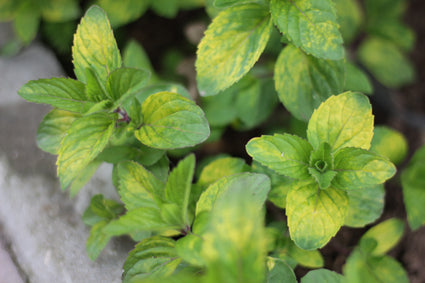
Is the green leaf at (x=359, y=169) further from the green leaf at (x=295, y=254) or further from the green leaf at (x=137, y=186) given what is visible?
the green leaf at (x=137, y=186)

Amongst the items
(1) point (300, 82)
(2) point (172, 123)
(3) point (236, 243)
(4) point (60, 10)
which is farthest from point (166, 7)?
(3) point (236, 243)

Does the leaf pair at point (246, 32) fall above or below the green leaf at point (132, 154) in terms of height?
above

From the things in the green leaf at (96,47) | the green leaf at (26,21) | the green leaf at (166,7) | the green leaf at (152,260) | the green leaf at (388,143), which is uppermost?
the green leaf at (96,47)

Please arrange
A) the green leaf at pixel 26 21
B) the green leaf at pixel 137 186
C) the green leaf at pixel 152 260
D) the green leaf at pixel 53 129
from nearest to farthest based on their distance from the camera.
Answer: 1. the green leaf at pixel 152 260
2. the green leaf at pixel 137 186
3. the green leaf at pixel 53 129
4. the green leaf at pixel 26 21

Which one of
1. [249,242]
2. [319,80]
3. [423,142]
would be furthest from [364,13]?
[249,242]

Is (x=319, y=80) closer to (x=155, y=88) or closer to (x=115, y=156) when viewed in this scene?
(x=155, y=88)

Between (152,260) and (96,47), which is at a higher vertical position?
(96,47)

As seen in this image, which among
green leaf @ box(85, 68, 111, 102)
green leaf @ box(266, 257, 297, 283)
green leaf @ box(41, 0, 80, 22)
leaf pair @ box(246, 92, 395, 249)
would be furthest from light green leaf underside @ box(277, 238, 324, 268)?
green leaf @ box(41, 0, 80, 22)

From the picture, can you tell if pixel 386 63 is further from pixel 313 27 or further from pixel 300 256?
pixel 300 256

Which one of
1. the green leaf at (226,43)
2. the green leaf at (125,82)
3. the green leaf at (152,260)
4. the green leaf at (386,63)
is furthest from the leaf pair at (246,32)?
the green leaf at (386,63)
